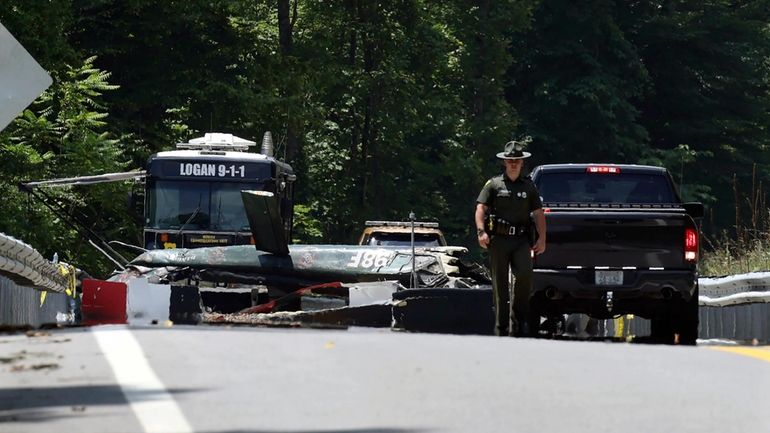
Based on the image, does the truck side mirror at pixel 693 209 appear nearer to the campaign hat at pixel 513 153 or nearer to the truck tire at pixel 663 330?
the truck tire at pixel 663 330

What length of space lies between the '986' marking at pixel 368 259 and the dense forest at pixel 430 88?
763 inches

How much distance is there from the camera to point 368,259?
24.6 meters

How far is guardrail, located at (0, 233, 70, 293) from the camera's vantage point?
2197cm

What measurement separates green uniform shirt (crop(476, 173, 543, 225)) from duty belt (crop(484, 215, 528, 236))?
0.04m

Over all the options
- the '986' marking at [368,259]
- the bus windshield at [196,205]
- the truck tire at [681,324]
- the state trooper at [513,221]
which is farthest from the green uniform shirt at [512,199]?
the bus windshield at [196,205]

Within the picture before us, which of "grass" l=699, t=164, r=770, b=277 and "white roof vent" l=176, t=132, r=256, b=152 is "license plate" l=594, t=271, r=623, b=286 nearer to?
"grass" l=699, t=164, r=770, b=277

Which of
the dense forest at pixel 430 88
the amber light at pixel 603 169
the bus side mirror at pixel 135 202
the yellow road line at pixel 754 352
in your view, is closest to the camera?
the yellow road line at pixel 754 352

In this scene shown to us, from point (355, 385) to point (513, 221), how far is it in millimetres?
7141

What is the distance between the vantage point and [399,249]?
25188mm

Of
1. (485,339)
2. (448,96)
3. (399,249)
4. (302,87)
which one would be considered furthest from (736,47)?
(485,339)

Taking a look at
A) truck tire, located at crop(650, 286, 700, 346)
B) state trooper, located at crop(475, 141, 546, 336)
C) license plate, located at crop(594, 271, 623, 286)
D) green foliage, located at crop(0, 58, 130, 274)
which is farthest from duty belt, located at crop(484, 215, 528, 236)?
green foliage, located at crop(0, 58, 130, 274)

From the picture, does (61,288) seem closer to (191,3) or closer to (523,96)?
(191,3)

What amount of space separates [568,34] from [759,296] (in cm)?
5272

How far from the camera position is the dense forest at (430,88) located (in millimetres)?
50438
